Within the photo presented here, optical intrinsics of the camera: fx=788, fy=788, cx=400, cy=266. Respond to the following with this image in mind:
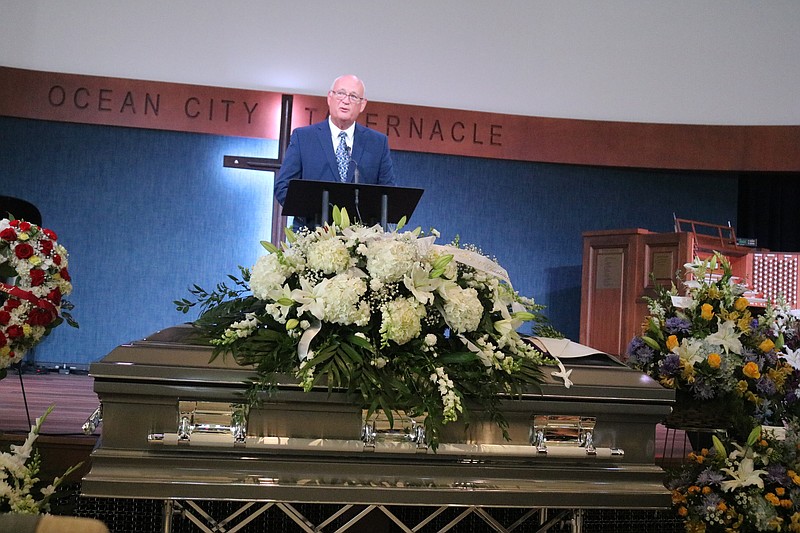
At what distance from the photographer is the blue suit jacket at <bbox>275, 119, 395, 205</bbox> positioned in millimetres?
3518

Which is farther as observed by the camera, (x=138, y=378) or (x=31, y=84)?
(x=31, y=84)

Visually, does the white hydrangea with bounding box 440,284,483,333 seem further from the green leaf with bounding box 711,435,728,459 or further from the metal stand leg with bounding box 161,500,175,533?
the green leaf with bounding box 711,435,728,459

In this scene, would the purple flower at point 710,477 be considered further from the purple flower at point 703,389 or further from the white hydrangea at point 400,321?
the white hydrangea at point 400,321

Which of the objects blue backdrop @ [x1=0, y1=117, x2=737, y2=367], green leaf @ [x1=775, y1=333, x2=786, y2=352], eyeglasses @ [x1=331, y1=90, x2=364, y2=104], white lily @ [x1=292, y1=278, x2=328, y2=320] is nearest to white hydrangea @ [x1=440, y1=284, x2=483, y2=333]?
white lily @ [x1=292, y1=278, x2=328, y2=320]

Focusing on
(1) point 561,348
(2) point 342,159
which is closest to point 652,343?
(1) point 561,348

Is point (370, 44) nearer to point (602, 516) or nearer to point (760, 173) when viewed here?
point (760, 173)

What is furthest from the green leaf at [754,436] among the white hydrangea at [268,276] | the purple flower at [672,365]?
the white hydrangea at [268,276]

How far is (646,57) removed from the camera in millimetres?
6137

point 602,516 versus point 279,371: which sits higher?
point 279,371

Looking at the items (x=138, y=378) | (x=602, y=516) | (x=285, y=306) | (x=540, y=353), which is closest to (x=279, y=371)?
(x=285, y=306)

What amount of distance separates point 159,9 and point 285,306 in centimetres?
481

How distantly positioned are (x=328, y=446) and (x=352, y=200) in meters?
1.26

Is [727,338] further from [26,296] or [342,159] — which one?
[26,296]

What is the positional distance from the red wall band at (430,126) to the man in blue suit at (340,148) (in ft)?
7.31
